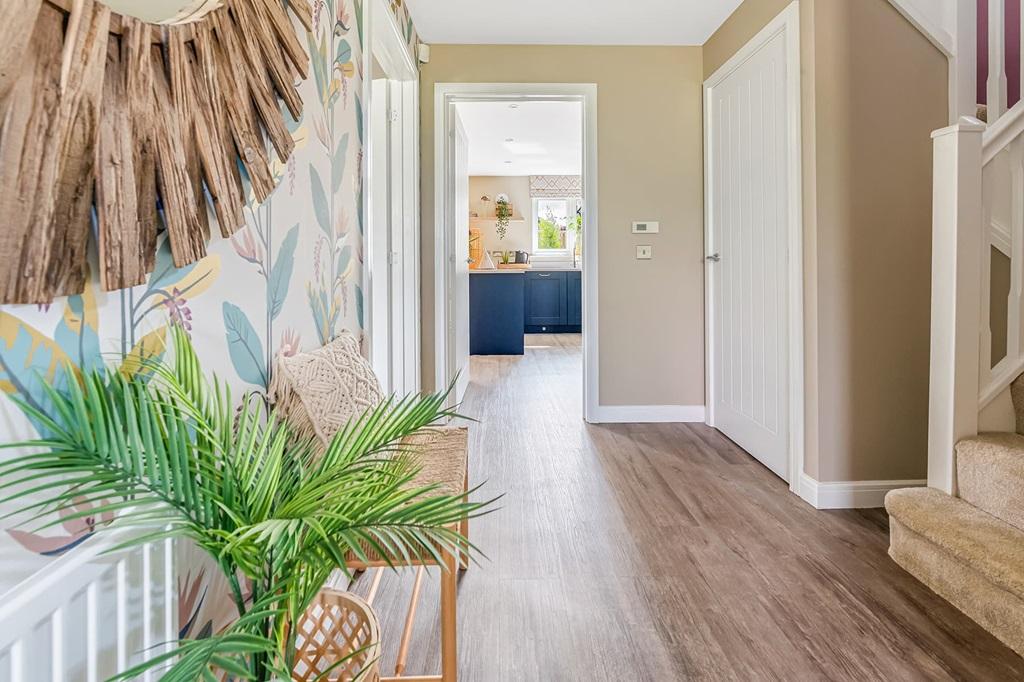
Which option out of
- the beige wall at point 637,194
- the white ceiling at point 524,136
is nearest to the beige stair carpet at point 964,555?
the beige wall at point 637,194

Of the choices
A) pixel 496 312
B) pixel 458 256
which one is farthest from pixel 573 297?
pixel 458 256

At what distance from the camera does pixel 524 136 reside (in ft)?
21.6

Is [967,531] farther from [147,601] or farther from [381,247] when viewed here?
[381,247]

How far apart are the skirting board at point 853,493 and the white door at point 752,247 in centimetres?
28

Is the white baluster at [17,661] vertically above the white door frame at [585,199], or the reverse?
the white door frame at [585,199]

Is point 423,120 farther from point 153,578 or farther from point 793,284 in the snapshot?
point 153,578

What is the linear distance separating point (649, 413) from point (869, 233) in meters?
1.79

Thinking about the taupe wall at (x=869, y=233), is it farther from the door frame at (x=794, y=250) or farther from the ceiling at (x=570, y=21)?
the ceiling at (x=570, y=21)

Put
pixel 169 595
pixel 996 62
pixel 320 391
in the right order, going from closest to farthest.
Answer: pixel 169 595 < pixel 320 391 < pixel 996 62

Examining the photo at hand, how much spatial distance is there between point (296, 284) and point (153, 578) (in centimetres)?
85

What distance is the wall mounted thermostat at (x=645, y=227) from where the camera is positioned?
379cm

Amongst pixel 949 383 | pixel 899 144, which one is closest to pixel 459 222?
pixel 899 144

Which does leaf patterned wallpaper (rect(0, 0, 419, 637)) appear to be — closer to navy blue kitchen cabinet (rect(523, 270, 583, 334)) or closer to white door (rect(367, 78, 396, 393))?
white door (rect(367, 78, 396, 393))

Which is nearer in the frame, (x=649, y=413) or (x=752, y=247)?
(x=752, y=247)
